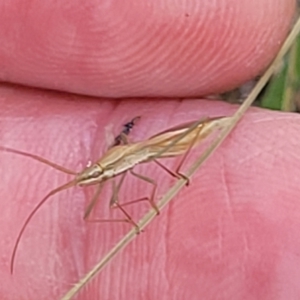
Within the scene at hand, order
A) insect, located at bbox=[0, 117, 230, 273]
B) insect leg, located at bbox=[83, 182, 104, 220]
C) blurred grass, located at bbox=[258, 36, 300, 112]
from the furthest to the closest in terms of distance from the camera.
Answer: blurred grass, located at bbox=[258, 36, 300, 112] < insect leg, located at bbox=[83, 182, 104, 220] < insect, located at bbox=[0, 117, 230, 273]

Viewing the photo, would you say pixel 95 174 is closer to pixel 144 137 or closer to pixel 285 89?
pixel 144 137

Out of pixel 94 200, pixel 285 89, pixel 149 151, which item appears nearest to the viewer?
pixel 149 151

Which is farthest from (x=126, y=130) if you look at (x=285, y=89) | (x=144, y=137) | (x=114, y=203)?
(x=285, y=89)

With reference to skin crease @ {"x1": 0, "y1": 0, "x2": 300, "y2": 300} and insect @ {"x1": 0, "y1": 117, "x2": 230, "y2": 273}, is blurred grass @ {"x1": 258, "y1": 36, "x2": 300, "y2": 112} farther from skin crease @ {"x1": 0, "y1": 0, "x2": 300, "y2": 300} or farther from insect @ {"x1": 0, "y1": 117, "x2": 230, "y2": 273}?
insect @ {"x1": 0, "y1": 117, "x2": 230, "y2": 273}

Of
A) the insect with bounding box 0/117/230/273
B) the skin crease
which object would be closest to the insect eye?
the insect with bounding box 0/117/230/273

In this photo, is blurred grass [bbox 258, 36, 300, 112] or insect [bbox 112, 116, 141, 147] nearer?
insect [bbox 112, 116, 141, 147]

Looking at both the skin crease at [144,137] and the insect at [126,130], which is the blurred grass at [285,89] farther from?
the insect at [126,130]

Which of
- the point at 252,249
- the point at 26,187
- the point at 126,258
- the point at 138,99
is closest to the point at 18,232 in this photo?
the point at 26,187

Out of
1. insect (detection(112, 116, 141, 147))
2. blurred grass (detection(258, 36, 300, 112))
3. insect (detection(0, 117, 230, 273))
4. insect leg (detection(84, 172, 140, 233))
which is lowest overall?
insect leg (detection(84, 172, 140, 233))
